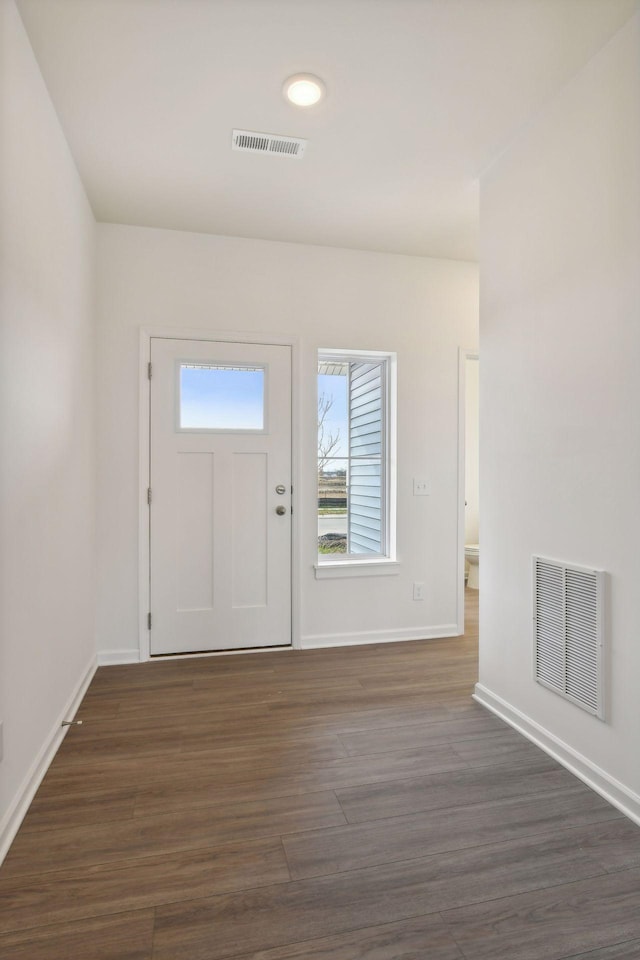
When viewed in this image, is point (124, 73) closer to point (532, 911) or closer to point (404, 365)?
point (404, 365)

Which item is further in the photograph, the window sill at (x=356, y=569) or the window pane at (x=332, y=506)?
the window pane at (x=332, y=506)

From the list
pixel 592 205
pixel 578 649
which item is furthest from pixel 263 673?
pixel 592 205

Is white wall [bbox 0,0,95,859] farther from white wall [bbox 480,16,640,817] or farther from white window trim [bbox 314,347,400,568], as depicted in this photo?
white wall [bbox 480,16,640,817]

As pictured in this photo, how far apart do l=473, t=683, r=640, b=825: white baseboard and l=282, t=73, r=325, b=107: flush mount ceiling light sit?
272cm

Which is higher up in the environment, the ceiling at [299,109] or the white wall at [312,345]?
the ceiling at [299,109]

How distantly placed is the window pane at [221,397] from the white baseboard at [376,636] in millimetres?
1437

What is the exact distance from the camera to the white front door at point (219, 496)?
330 centimetres

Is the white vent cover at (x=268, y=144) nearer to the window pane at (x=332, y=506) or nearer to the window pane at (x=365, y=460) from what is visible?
the window pane at (x=365, y=460)

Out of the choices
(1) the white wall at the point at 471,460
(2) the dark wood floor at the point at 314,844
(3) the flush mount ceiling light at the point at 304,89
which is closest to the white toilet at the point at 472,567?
(1) the white wall at the point at 471,460

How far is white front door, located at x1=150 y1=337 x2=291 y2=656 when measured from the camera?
10.8ft

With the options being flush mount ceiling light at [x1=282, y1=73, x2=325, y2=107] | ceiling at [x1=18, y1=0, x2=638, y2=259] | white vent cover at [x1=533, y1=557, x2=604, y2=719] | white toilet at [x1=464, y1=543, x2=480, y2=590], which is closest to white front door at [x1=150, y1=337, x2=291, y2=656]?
ceiling at [x1=18, y1=0, x2=638, y2=259]

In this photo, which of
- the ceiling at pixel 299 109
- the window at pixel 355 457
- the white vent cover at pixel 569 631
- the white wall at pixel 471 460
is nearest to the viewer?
the ceiling at pixel 299 109

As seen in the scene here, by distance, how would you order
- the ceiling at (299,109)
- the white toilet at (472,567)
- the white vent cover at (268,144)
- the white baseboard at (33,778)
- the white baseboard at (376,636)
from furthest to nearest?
the white toilet at (472,567) < the white baseboard at (376,636) < the white vent cover at (268,144) < the ceiling at (299,109) < the white baseboard at (33,778)

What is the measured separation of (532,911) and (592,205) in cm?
226
